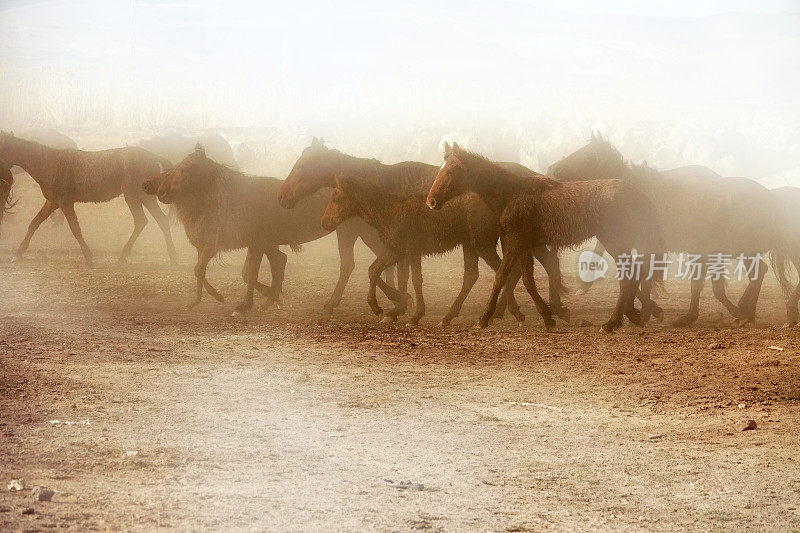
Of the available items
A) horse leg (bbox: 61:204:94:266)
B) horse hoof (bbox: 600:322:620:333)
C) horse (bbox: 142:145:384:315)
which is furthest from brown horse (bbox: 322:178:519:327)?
horse leg (bbox: 61:204:94:266)

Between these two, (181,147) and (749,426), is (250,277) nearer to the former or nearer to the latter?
(749,426)

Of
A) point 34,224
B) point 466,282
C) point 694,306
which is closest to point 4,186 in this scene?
point 34,224

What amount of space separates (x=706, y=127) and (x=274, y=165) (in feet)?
38.2

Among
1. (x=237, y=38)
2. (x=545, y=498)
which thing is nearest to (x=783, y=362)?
(x=545, y=498)

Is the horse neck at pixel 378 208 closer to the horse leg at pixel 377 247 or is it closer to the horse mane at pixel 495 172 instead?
the horse leg at pixel 377 247

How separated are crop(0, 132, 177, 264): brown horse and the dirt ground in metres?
4.98

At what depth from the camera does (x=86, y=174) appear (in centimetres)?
1900

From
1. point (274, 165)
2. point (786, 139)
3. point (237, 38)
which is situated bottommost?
point (274, 165)

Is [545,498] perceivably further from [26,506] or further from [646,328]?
[646,328]

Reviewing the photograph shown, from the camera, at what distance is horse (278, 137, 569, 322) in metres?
12.8

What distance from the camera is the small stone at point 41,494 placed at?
223 inches

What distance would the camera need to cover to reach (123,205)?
25.7 metres

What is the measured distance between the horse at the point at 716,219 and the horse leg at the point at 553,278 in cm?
122

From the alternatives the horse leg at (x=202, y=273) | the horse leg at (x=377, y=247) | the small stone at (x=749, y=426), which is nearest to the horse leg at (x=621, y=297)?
the horse leg at (x=377, y=247)
